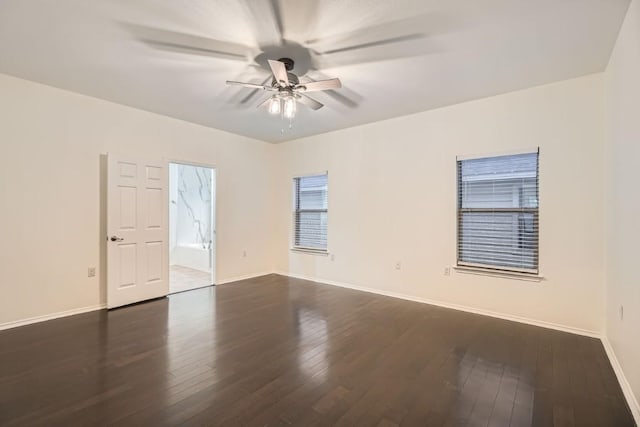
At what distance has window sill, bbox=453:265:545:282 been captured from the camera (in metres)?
3.40

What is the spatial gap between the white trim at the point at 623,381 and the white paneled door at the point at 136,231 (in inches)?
197

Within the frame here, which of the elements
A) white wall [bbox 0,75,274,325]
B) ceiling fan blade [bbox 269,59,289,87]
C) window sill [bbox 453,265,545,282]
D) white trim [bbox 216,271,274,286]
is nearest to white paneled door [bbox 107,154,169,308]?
white wall [bbox 0,75,274,325]

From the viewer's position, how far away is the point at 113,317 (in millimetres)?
3582

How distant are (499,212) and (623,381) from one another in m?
1.93

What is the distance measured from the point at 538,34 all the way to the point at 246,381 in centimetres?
356

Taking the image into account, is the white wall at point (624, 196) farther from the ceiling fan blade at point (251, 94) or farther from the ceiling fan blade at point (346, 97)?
the ceiling fan blade at point (251, 94)

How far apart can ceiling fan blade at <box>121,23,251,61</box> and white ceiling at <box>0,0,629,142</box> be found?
0.03ft

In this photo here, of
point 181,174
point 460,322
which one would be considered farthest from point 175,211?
point 460,322

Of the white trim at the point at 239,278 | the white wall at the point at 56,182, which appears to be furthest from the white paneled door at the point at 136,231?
the white trim at the point at 239,278

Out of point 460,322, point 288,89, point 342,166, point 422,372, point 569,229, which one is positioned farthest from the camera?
point 342,166

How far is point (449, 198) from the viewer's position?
158 inches

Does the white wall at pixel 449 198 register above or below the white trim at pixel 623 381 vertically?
above

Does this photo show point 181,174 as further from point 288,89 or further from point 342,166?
point 288,89

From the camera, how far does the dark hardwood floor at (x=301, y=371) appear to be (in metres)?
1.88
